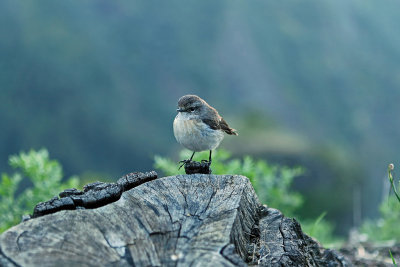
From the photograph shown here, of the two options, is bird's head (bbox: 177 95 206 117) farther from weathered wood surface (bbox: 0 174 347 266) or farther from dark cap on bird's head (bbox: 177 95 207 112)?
weathered wood surface (bbox: 0 174 347 266)

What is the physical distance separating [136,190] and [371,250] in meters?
3.25

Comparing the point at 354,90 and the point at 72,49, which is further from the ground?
Result: the point at 354,90

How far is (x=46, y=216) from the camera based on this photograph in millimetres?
2459

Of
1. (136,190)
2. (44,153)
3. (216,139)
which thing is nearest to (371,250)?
(216,139)

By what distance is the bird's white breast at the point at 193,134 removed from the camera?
14.3ft

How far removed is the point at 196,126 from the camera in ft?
14.5

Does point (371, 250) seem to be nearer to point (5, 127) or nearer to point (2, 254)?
point (2, 254)

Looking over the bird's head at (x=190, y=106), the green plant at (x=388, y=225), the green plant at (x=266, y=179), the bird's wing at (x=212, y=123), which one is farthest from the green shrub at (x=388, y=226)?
the bird's head at (x=190, y=106)

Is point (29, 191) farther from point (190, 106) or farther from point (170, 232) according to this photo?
point (170, 232)

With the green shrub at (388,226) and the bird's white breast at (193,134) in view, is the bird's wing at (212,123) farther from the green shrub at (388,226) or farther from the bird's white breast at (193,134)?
the green shrub at (388,226)

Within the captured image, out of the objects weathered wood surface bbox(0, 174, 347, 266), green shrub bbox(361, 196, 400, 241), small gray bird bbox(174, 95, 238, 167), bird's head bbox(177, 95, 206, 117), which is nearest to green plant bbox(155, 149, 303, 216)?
small gray bird bbox(174, 95, 238, 167)

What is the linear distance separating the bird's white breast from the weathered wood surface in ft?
4.10

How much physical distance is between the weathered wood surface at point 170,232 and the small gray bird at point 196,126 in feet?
4.12

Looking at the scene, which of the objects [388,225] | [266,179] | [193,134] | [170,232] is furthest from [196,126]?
[388,225]
